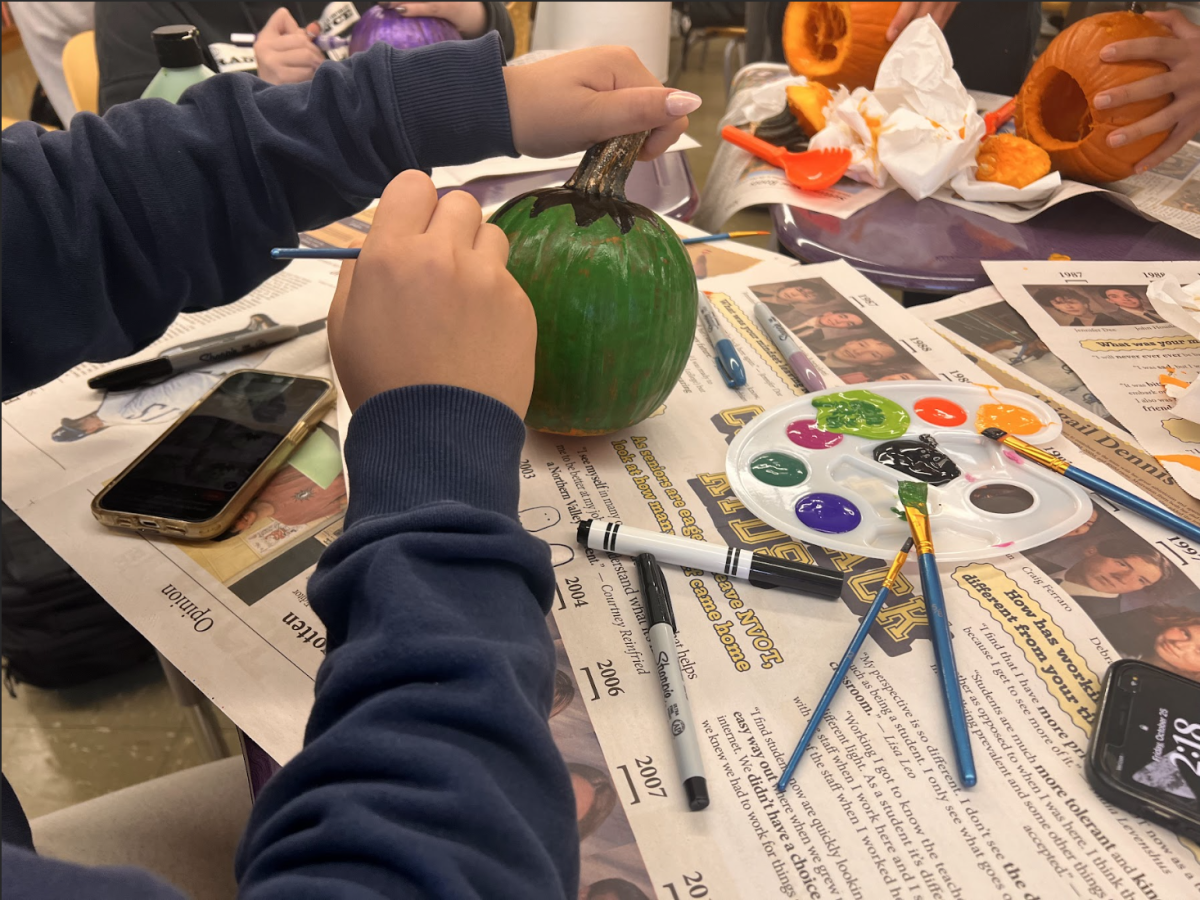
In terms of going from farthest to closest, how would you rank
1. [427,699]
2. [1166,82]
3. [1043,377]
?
[1166,82], [1043,377], [427,699]

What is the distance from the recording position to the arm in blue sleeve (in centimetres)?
27

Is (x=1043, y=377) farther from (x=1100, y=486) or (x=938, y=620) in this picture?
(x=938, y=620)

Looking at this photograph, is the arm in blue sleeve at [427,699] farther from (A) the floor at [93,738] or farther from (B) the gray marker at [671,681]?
(A) the floor at [93,738]

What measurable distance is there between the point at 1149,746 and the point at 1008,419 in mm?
266

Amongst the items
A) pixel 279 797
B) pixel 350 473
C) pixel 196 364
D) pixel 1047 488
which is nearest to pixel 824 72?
pixel 1047 488

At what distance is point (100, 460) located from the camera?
58 centimetres

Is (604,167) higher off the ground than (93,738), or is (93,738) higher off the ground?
(604,167)

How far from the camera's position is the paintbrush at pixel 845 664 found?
37 centimetres

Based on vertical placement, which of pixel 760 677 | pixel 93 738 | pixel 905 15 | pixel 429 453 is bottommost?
pixel 93 738

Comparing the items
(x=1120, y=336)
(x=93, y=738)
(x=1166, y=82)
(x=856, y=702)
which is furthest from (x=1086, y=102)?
(x=93, y=738)

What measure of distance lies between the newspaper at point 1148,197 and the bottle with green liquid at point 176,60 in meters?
0.76

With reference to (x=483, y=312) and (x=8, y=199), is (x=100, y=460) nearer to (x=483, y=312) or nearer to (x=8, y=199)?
(x=8, y=199)

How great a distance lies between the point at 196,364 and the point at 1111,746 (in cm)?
66

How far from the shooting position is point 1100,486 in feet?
1.69
